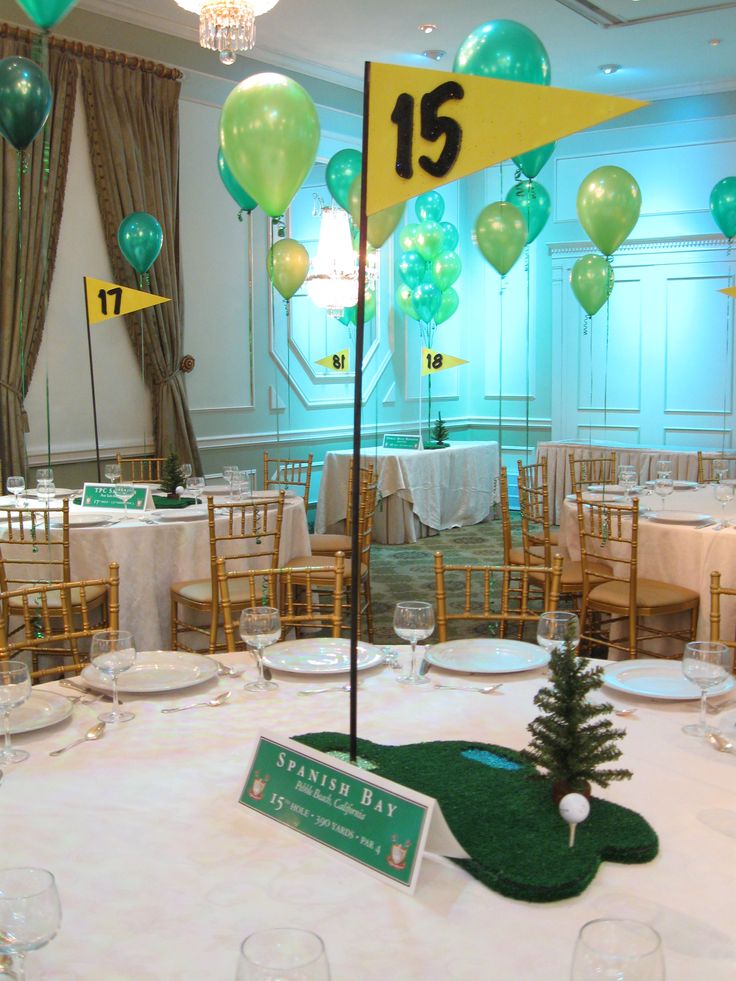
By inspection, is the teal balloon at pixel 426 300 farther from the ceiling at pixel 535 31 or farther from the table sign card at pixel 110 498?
the table sign card at pixel 110 498

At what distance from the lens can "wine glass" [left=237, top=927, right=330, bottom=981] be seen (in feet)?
2.68

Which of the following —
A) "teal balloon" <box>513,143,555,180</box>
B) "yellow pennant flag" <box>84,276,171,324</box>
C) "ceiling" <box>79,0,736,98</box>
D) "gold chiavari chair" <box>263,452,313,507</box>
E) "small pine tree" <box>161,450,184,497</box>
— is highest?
"ceiling" <box>79,0,736,98</box>

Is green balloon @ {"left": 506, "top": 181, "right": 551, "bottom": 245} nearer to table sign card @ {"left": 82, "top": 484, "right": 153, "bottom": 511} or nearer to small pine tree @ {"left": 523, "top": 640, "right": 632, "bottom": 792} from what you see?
table sign card @ {"left": 82, "top": 484, "right": 153, "bottom": 511}

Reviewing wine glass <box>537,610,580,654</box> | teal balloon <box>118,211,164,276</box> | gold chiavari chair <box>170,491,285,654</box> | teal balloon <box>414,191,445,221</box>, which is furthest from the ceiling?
wine glass <box>537,610,580,654</box>

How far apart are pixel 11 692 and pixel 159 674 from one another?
0.50 m

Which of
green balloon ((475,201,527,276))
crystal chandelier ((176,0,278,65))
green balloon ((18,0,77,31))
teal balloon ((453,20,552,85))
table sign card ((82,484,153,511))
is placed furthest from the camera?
green balloon ((475,201,527,276))

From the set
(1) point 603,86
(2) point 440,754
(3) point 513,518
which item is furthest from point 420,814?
(1) point 603,86

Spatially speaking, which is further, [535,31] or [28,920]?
[535,31]

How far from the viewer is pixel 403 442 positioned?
8.14 m

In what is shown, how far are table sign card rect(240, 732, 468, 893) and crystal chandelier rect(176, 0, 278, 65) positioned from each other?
10.5 feet

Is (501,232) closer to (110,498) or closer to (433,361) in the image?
(433,361)

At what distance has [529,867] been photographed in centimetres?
131

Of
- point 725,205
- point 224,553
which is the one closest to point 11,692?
point 224,553

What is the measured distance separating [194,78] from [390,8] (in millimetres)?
1496
